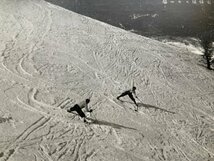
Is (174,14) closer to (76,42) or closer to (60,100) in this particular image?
(76,42)

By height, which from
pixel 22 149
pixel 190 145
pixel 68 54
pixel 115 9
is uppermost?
pixel 115 9

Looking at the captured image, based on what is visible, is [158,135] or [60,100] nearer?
[158,135]

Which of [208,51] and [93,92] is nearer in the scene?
[93,92]

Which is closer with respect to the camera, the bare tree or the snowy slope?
the snowy slope

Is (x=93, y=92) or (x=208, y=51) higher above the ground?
(x=208, y=51)

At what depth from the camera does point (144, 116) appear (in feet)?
49.0

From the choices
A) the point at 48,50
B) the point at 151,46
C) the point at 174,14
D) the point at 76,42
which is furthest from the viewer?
the point at 174,14

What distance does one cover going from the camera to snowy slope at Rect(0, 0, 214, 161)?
12.1 metres

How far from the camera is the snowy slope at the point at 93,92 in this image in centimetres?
1213

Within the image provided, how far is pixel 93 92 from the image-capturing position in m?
16.7

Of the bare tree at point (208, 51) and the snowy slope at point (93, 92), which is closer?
the snowy slope at point (93, 92)

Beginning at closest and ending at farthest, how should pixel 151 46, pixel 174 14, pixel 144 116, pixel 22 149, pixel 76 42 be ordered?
pixel 22 149 → pixel 144 116 → pixel 76 42 → pixel 151 46 → pixel 174 14

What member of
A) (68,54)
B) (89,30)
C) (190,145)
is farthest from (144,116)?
(89,30)

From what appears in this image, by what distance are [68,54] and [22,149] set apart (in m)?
10.4
